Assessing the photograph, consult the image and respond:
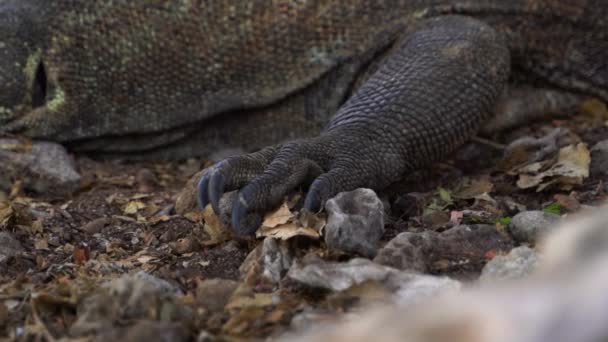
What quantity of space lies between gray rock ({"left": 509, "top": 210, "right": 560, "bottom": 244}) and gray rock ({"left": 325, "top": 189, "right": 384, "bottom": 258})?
1.36 ft

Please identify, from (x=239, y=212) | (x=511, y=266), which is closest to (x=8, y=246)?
(x=239, y=212)

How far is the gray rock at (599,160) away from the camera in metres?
3.24

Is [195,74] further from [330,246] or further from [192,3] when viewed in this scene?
[330,246]

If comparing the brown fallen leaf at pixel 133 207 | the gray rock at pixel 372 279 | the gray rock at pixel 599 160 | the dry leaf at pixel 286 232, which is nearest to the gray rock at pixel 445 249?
the gray rock at pixel 372 279

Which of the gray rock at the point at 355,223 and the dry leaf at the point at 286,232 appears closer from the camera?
the gray rock at the point at 355,223

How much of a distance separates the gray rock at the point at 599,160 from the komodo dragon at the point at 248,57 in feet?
1.66

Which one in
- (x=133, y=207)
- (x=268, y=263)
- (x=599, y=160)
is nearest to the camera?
(x=268, y=263)

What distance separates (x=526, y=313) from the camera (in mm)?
1075

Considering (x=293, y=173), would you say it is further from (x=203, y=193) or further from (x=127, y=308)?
(x=127, y=308)

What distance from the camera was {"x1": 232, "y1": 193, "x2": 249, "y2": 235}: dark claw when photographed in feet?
8.61

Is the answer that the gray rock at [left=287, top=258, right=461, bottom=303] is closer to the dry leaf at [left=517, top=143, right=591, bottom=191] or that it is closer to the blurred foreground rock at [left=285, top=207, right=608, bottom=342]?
the blurred foreground rock at [left=285, top=207, right=608, bottom=342]

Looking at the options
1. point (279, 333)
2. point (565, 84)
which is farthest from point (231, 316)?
point (565, 84)

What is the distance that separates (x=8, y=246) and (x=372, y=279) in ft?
4.70

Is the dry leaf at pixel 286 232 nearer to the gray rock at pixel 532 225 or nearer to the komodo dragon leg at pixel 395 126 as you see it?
the komodo dragon leg at pixel 395 126
